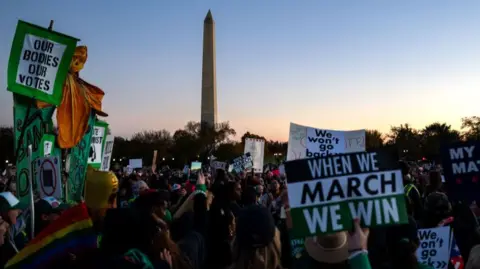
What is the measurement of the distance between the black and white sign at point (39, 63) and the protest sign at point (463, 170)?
5.30 metres

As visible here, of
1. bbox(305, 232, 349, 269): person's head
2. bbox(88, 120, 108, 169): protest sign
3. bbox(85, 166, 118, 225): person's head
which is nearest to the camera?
bbox(305, 232, 349, 269): person's head

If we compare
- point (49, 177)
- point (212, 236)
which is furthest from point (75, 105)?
point (212, 236)

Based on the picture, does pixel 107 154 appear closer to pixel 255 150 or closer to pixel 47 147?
pixel 47 147

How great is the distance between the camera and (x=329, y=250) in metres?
3.01

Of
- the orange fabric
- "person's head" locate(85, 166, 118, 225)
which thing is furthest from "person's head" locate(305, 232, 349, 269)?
the orange fabric

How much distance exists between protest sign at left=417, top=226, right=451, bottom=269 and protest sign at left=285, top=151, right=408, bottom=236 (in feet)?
7.10

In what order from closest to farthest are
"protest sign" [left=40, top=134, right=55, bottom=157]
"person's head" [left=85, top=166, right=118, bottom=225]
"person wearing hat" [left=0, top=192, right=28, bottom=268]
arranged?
"person's head" [left=85, top=166, right=118, bottom=225] → "person wearing hat" [left=0, top=192, right=28, bottom=268] → "protest sign" [left=40, top=134, right=55, bottom=157]

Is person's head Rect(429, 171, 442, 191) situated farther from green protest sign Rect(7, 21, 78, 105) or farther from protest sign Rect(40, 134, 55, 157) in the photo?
protest sign Rect(40, 134, 55, 157)

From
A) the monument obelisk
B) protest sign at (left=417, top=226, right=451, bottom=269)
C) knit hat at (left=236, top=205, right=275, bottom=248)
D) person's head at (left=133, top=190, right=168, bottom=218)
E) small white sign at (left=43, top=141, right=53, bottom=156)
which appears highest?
the monument obelisk

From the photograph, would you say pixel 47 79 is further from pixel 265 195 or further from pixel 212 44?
pixel 212 44

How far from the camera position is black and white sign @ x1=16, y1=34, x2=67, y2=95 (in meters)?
7.20

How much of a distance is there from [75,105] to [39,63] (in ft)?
7.24

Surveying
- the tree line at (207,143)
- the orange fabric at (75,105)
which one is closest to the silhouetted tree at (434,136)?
the tree line at (207,143)

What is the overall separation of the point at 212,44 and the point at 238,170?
63552mm
